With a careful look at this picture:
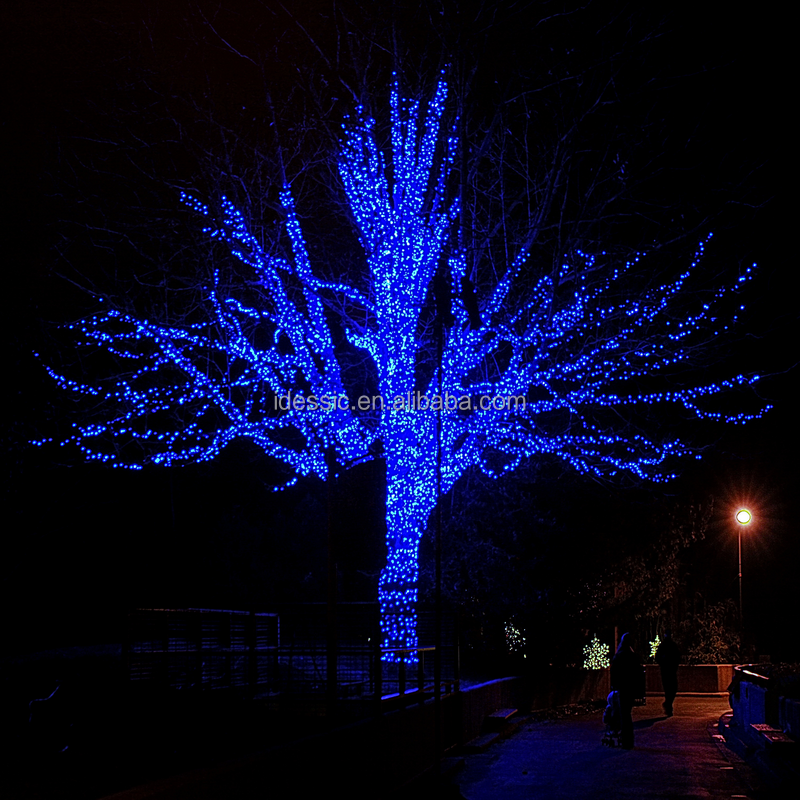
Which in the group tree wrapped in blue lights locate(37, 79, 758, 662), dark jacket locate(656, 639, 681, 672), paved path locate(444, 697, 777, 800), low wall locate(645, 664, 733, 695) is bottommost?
paved path locate(444, 697, 777, 800)

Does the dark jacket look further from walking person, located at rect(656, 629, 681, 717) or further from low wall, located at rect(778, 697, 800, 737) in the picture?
low wall, located at rect(778, 697, 800, 737)

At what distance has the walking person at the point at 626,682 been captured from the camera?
14.8 meters

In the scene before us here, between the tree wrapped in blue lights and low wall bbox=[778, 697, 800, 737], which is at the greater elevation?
the tree wrapped in blue lights

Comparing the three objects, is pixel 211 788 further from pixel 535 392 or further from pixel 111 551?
pixel 111 551

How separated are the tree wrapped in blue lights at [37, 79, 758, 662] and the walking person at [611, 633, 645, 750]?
12.7 feet

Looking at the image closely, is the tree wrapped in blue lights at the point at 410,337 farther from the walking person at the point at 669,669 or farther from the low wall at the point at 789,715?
the low wall at the point at 789,715

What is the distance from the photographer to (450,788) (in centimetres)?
1145

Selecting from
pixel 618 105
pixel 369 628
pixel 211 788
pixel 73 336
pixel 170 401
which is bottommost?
pixel 211 788

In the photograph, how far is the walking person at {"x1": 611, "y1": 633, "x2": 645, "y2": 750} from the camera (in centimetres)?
1481

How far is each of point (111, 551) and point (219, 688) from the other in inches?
586

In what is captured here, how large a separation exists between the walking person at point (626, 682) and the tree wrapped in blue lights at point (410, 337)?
3.87 m

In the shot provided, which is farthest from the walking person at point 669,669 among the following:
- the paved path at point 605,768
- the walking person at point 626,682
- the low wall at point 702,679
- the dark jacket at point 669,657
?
the low wall at point 702,679

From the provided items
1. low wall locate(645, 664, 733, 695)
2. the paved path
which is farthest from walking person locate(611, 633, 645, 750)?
low wall locate(645, 664, 733, 695)

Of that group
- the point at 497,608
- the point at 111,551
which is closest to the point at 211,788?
the point at 497,608
